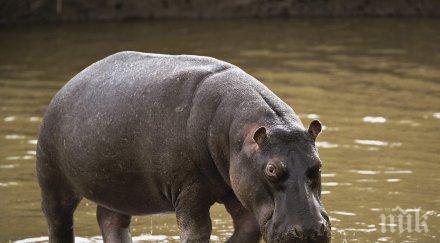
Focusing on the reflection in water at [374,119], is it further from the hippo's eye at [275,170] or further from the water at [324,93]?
the hippo's eye at [275,170]

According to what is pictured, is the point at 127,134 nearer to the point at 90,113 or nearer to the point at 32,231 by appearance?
the point at 90,113

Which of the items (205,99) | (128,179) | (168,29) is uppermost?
(205,99)

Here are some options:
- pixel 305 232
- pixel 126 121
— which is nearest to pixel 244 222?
pixel 126 121

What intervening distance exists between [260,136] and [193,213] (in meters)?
0.73

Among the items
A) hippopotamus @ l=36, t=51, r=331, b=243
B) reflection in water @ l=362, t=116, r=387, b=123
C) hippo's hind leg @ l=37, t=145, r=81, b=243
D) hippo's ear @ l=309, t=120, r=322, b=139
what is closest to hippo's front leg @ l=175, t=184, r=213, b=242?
hippopotamus @ l=36, t=51, r=331, b=243

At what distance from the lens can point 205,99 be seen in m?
5.68

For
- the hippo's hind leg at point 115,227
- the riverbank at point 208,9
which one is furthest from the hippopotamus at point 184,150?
the riverbank at point 208,9

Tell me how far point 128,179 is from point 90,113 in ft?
1.45

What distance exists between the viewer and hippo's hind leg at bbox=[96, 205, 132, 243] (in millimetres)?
6781

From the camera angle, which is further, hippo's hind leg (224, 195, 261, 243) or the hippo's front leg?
hippo's hind leg (224, 195, 261, 243)

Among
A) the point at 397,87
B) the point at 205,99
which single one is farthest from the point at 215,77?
the point at 397,87

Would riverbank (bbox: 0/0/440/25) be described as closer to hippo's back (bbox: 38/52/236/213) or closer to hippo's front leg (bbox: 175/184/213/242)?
hippo's back (bbox: 38/52/236/213)

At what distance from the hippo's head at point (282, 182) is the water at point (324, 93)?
2075mm

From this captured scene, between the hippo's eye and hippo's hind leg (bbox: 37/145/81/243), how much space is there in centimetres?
176
